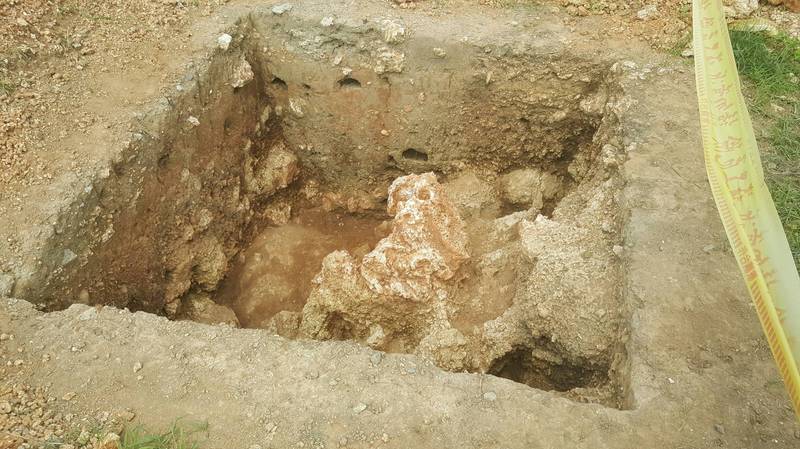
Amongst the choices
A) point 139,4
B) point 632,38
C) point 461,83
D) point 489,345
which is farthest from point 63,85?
point 632,38

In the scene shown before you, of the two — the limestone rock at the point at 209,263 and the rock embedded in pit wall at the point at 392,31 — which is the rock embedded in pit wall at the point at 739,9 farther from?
the limestone rock at the point at 209,263

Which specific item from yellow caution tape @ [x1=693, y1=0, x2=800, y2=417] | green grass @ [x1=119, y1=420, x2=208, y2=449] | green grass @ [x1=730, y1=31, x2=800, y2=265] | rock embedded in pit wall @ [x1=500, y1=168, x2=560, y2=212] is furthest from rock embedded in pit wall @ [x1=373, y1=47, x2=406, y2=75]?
green grass @ [x1=119, y1=420, x2=208, y2=449]

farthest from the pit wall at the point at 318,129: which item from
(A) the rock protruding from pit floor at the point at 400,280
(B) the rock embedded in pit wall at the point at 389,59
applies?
(A) the rock protruding from pit floor at the point at 400,280

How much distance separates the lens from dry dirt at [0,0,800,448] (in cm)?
277

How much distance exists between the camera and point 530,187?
537 cm

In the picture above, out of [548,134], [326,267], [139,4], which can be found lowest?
[326,267]

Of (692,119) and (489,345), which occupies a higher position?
(692,119)

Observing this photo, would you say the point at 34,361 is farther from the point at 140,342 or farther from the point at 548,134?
the point at 548,134

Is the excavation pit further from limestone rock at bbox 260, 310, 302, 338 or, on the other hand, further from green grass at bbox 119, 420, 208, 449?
green grass at bbox 119, 420, 208, 449

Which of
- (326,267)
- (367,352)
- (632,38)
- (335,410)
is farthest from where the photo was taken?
(632,38)

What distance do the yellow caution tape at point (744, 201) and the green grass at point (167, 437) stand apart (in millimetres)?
2265

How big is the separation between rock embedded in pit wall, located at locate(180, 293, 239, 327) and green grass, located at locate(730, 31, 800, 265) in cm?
391

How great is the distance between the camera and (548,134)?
517 cm

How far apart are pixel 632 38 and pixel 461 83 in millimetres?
1397
